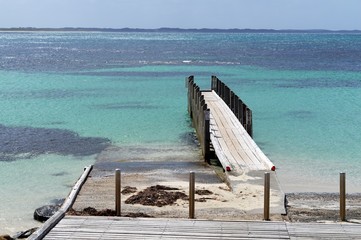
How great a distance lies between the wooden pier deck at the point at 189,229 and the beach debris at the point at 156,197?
1.93 metres

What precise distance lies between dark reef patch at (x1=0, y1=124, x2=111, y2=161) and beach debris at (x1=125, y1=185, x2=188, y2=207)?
8.12m

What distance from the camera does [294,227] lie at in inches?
436

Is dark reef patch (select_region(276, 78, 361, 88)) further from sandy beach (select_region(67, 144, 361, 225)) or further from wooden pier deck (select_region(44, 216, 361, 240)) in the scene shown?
wooden pier deck (select_region(44, 216, 361, 240))

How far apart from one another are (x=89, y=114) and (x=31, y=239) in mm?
21991

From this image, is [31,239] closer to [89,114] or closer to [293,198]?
[293,198]

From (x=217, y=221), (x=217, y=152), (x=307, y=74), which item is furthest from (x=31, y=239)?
(x=307, y=74)

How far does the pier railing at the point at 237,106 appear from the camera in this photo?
856 inches

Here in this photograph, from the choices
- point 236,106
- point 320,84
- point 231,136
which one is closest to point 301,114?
point 236,106

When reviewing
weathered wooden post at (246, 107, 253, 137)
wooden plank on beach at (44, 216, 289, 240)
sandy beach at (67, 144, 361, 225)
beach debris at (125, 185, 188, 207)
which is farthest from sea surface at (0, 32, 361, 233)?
wooden plank on beach at (44, 216, 289, 240)

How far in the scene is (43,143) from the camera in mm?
24109

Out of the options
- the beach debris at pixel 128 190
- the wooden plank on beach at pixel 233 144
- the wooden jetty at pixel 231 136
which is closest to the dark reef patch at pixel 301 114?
the wooden jetty at pixel 231 136

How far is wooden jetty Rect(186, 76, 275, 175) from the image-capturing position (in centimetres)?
1672

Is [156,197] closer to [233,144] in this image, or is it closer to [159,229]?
[159,229]

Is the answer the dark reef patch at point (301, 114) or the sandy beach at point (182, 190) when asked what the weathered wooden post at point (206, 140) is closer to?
the sandy beach at point (182, 190)
